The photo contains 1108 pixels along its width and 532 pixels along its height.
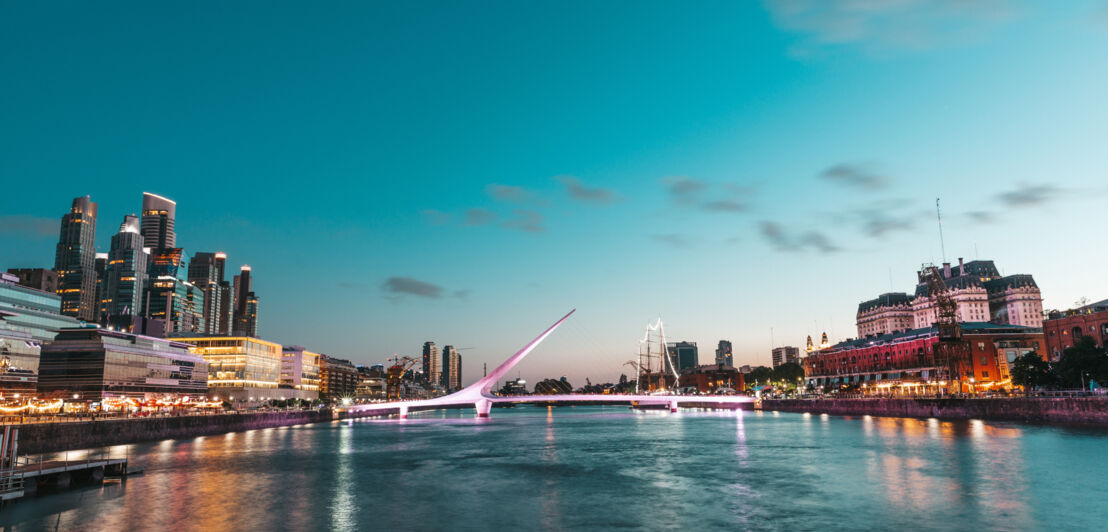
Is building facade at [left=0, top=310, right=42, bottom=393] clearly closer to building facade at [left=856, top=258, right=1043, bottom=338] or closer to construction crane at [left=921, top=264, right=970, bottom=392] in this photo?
construction crane at [left=921, top=264, right=970, bottom=392]

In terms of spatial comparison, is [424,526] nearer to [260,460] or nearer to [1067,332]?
Answer: [260,460]

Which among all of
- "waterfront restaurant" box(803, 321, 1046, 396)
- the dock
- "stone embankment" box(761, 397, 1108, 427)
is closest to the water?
the dock

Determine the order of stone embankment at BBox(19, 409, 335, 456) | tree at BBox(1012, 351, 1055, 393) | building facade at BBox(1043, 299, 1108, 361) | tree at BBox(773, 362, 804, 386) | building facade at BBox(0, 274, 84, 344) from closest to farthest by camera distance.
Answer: stone embankment at BBox(19, 409, 335, 456) < tree at BBox(1012, 351, 1055, 393) < building facade at BBox(1043, 299, 1108, 361) < building facade at BBox(0, 274, 84, 344) < tree at BBox(773, 362, 804, 386)

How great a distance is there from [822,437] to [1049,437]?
16.5m

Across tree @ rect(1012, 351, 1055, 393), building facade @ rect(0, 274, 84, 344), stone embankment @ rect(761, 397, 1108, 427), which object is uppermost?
building facade @ rect(0, 274, 84, 344)

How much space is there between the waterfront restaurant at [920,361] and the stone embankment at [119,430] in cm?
9108

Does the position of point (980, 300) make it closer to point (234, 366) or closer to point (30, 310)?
point (234, 366)

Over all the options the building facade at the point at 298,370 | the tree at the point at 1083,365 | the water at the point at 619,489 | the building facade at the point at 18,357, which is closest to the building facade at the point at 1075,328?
A: the tree at the point at 1083,365

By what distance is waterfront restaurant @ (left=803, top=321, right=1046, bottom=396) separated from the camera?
109438mm

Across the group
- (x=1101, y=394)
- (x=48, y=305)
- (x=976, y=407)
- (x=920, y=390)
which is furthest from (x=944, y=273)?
(x=48, y=305)

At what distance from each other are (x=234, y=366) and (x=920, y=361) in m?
130

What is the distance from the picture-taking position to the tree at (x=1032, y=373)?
79188mm

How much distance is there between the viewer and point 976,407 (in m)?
77.3

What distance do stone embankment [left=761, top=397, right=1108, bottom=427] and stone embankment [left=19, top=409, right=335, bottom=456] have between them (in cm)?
8148
